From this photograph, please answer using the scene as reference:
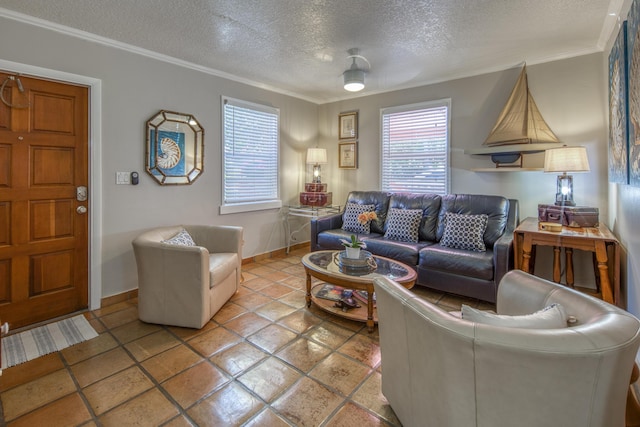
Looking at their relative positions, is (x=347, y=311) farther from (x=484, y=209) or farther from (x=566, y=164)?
(x=566, y=164)

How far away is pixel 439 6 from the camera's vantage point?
2.31 meters

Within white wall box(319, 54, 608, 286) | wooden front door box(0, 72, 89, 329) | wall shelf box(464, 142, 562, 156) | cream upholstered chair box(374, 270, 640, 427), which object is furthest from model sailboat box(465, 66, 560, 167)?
wooden front door box(0, 72, 89, 329)

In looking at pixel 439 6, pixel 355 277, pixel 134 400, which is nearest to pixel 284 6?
pixel 439 6

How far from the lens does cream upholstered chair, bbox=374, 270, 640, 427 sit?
932mm

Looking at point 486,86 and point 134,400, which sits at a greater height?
point 486,86

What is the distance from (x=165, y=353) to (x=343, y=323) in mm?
1369

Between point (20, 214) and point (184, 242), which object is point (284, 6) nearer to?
point (184, 242)

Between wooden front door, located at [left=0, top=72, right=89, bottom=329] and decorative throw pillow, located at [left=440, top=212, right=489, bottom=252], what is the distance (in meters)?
3.61

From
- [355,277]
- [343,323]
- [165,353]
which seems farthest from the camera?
[343,323]

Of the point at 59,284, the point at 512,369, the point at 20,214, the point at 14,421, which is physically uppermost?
the point at 20,214

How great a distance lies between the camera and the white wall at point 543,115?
3.12 meters

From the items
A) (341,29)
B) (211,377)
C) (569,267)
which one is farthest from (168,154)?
(569,267)

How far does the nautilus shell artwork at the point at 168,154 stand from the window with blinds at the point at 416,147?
279 cm

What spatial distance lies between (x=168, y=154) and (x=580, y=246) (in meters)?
3.96
